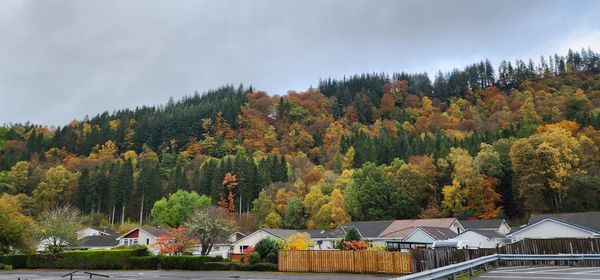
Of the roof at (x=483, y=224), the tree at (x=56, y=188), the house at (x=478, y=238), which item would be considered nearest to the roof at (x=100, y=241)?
the tree at (x=56, y=188)

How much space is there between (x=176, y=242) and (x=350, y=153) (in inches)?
A: 2006

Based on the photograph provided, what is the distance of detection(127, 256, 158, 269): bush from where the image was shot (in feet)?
139

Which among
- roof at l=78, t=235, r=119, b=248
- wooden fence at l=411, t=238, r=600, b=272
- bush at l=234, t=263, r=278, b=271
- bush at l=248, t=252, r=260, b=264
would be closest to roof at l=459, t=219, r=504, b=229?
wooden fence at l=411, t=238, r=600, b=272

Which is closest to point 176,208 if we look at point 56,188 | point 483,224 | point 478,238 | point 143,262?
point 56,188

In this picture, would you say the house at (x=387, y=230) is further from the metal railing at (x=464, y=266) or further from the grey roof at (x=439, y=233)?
the metal railing at (x=464, y=266)

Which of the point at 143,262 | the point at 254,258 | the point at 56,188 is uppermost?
the point at 56,188

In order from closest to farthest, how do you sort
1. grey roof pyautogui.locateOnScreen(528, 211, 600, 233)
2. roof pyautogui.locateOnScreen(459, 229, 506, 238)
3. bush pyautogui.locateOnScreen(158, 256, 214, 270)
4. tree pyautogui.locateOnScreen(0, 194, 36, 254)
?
1. bush pyautogui.locateOnScreen(158, 256, 214, 270)
2. grey roof pyautogui.locateOnScreen(528, 211, 600, 233)
3. tree pyautogui.locateOnScreen(0, 194, 36, 254)
4. roof pyautogui.locateOnScreen(459, 229, 506, 238)

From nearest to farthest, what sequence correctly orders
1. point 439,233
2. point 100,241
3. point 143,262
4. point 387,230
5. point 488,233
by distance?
point 143,262 → point 488,233 → point 439,233 → point 387,230 → point 100,241

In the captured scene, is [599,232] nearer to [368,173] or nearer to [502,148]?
[502,148]

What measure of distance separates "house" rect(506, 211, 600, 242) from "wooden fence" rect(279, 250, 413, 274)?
2134cm

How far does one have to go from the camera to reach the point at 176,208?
85375 mm

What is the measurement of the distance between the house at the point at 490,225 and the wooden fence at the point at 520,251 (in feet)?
91.7

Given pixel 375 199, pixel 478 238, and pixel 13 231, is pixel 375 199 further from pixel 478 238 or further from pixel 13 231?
pixel 13 231

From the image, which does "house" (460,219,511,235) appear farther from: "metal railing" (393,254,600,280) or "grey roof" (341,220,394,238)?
"metal railing" (393,254,600,280)
